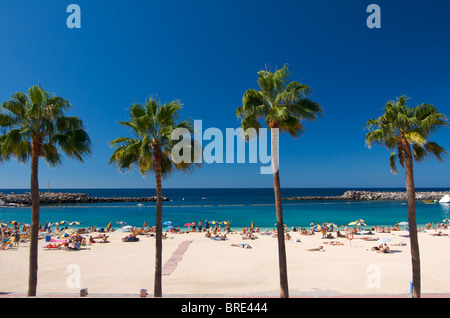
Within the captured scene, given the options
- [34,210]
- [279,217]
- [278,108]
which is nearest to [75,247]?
[34,210]

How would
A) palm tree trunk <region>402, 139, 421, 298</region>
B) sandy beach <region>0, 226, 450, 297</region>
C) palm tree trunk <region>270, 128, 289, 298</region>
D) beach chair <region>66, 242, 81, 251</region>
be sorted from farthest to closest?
1. beach chair <region>66, 242, 81, 251</region>
2. sandy beach <region>0, 226, 450, 297</region>
3. palm tree trunk <region>402, 139, 421, 298</region>
4. palm tree trunk <region>270, 128, 289, 298</region>

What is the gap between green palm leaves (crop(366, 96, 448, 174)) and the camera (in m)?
8.55

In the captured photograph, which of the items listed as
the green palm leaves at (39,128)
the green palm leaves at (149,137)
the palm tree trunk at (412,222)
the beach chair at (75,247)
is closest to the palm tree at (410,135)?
the palm tree trunk at (412,222)

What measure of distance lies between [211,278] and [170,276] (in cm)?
231

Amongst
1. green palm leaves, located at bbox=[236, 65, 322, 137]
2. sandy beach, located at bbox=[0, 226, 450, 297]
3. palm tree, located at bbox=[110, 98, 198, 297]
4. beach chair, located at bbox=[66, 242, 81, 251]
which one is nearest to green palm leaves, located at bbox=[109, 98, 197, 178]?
palm tree, located at bbox=[110, 98, 198, 297]

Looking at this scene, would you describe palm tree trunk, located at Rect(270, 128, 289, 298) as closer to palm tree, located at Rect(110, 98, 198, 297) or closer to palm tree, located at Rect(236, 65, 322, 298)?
palm tree, located at Rect(236, 65, 322, 298)

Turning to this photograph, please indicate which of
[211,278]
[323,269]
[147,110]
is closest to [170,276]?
[211,278]

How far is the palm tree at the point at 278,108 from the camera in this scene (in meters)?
8.30

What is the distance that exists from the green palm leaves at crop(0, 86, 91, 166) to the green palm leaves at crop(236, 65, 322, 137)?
5.51m

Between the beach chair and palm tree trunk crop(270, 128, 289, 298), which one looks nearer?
palm tree trunk crop(270, 128, 289, 298)

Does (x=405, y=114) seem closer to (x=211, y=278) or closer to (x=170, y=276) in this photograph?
(x=211, y=278)

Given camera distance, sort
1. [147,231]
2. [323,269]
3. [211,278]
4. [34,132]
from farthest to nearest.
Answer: [147,231], [323,269], [211,278], [34,132]

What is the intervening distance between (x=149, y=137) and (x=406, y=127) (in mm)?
8156

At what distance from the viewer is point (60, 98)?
8820mm
